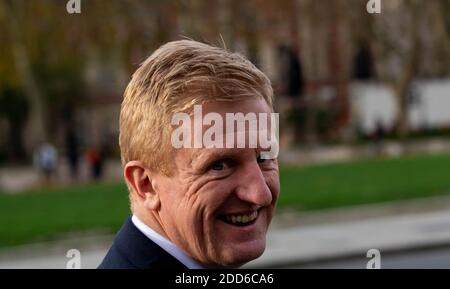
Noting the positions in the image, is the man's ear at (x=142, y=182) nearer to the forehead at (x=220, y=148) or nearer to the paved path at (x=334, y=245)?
the forehead at (x=220, y=148)

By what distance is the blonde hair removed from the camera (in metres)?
1.67

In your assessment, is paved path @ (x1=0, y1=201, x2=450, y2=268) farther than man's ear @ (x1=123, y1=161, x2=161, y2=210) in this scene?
Yes

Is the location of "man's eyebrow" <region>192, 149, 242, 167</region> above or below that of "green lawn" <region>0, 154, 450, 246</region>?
below

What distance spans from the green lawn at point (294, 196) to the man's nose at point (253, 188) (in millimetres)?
Answer: 12809

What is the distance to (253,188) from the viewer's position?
5.44ft

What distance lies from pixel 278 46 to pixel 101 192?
8707 mm

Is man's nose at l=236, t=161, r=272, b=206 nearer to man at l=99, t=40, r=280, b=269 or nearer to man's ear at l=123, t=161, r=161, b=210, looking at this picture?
man at l=99, t=40, r=280, b=269

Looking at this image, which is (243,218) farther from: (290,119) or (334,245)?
(290,119)

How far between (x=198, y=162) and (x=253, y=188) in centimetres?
→ 10

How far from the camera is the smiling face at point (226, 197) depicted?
1.66 m

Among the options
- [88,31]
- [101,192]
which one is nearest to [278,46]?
[88,31]

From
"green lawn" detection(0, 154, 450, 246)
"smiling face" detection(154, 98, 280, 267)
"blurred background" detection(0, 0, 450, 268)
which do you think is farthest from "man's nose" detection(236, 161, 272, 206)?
"green lawn" detection(0, 154, 450, 246)

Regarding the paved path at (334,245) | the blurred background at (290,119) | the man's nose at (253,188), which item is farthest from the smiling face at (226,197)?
the paved path at (334,245)
